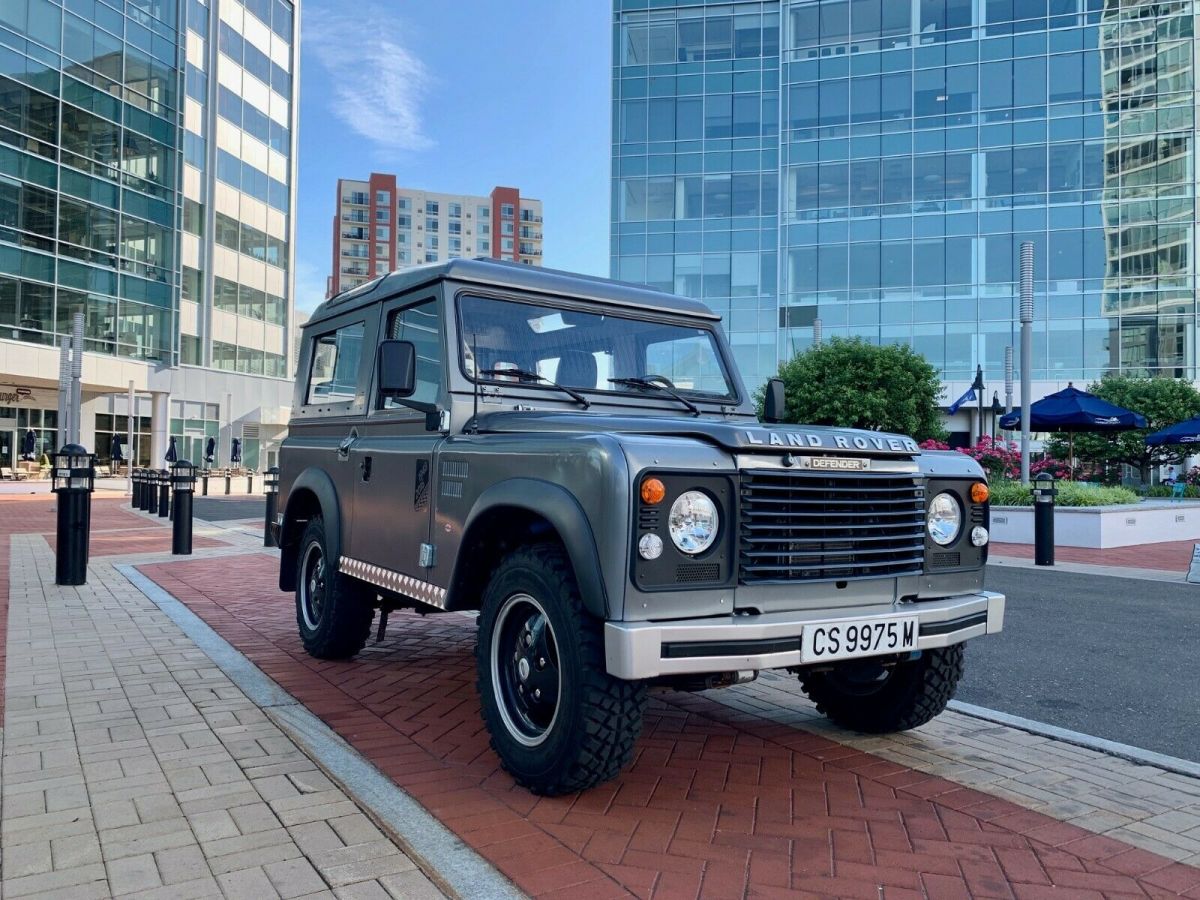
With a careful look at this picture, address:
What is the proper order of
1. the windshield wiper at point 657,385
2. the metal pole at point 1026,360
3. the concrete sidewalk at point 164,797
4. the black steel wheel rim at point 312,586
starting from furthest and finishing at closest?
the metal pole at point 1026,360
the black steel wheel rim at point 312,586
the windshield wiper at point 657,385
the concrete sidewalk at point 164,797

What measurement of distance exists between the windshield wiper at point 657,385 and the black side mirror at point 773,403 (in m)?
0.67

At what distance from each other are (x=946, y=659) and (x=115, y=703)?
4112 mm

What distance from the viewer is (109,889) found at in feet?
8.82

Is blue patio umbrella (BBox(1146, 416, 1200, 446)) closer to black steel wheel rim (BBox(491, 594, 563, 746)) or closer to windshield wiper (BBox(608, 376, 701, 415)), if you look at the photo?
windshield wiper (BBox(608, 376, 701, 415))

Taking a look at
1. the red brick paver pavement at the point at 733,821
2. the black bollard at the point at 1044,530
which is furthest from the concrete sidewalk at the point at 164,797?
the black bollard at the point at 1044,530

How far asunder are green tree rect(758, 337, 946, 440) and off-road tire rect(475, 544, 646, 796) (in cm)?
2316

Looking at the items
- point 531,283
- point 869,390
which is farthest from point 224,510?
point 531,283

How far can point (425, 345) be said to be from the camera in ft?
14.6

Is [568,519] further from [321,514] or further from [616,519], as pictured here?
[321,514]

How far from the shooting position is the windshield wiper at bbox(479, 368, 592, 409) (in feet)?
14.1

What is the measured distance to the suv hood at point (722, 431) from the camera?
3252 mm

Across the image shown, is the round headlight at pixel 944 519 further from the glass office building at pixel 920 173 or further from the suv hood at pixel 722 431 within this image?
the glass office building at pixel 920 173

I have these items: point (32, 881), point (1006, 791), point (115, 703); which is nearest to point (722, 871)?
point (1006, 791)

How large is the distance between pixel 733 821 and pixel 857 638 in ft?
2.63
